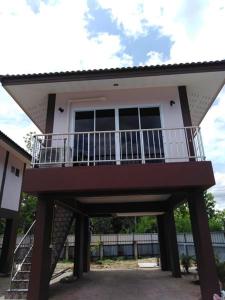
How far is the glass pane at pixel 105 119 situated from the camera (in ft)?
24.8

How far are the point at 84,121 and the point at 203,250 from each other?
4.65 m

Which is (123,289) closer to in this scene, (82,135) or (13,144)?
(82,135)

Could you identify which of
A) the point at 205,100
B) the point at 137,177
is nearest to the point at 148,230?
the point at 205,100

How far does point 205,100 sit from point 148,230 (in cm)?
1821

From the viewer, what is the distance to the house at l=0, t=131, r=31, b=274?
1063cm

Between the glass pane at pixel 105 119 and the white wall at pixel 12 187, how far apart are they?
569 cm

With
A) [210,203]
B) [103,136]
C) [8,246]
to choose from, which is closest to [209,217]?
[210,203]

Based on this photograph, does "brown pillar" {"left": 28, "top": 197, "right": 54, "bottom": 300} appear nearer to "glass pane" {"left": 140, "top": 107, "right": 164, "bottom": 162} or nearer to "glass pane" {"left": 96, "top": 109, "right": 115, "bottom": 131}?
"glass pane" {"left": 96, "top": 109, "right": 115, "bottom": 131}

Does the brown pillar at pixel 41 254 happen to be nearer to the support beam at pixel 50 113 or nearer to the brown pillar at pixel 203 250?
the support beam at pixel 50 113

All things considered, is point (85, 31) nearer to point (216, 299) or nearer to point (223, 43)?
point (223, 43)

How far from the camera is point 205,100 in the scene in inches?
325

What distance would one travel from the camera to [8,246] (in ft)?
37.0

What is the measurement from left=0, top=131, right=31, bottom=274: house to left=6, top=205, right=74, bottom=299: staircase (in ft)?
7.79

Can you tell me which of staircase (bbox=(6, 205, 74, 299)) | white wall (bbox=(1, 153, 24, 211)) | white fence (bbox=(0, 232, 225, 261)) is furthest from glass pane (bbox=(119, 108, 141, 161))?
white fence (bbox=(0, 232, 225, 261))
